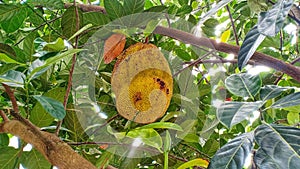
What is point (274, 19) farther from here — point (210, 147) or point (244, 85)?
point (210, 147)

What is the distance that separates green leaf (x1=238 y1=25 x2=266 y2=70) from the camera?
1.51 feet

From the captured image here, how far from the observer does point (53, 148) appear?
49cm

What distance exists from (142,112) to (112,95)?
103 millimetres

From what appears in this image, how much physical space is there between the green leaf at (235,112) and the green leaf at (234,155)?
0.03 metres

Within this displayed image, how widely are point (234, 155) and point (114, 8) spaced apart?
1.14ft

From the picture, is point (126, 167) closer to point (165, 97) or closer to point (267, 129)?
point (165, 97)

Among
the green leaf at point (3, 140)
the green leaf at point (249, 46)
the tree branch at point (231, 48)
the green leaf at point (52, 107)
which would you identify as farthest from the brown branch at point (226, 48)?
the green leaf at point (3, 140)

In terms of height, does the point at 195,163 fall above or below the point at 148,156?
above

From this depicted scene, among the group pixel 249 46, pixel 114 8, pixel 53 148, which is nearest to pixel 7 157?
pixel 53 148

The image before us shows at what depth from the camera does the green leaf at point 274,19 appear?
1.37 feet

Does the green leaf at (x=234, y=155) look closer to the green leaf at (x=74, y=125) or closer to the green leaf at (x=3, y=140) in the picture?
the green leaf at (x=74, y=125)

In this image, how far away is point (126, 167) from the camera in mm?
685

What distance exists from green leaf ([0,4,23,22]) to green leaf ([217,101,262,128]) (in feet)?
1.51

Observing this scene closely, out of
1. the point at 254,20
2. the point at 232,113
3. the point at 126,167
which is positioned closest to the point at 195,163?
the point at 232,113
